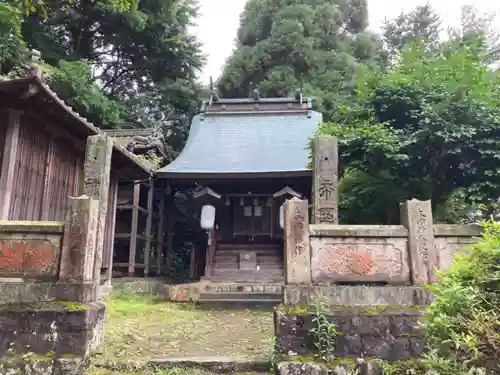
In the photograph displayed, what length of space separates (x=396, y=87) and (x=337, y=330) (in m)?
4.76

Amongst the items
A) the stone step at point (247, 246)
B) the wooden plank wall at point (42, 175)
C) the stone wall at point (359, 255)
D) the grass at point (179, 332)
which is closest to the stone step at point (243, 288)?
the grass at point (179, 332)

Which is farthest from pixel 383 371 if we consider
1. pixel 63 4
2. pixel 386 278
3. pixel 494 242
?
pixel 63 4

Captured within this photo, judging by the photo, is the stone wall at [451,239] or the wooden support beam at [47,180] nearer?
the stone wall at [451,239]

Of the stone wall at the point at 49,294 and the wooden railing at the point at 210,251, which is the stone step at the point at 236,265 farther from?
the stone wall at the point at 49,294

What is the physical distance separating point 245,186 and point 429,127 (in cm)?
831

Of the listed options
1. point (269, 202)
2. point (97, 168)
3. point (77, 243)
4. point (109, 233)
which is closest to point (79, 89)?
point (109, 233)

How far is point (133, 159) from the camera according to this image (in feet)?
34.2

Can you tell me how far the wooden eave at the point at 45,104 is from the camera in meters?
6.96

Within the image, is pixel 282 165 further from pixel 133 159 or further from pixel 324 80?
pixel 324 80

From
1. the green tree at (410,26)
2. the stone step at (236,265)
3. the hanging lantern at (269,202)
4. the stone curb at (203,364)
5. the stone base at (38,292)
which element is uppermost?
the green tree at (410,26)

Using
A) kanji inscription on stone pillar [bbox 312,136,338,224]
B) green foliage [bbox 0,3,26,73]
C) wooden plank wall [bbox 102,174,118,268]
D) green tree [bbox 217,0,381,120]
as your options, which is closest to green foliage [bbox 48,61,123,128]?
green foliage [bbox 0,3,26,73]

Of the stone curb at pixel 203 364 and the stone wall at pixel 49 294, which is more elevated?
the stone wall at pixel 49 294

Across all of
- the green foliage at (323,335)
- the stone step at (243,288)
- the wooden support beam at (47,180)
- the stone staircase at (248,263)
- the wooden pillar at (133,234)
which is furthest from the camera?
the wooden pillar at (133,234)

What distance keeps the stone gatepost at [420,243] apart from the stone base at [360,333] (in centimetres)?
49
